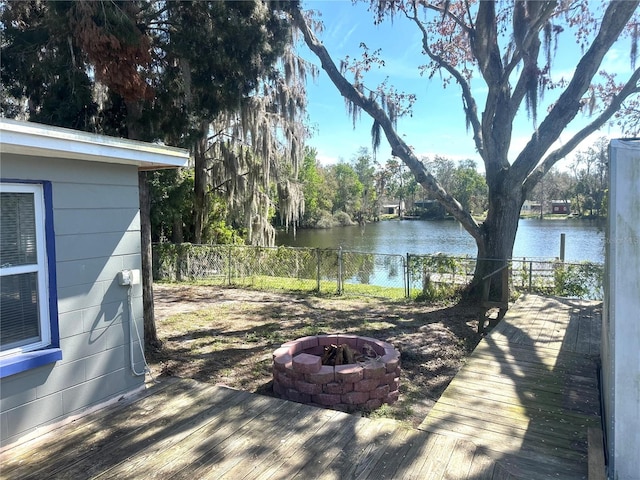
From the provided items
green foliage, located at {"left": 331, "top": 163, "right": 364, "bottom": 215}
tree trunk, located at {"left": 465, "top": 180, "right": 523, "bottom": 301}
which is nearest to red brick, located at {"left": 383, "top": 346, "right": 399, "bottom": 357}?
tree trunk, located at {"left": 465, "top": 180, "right": 523, "bottom": 301}

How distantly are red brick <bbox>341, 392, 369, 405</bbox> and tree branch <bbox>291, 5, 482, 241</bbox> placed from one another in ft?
16.4

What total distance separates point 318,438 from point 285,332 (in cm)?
366

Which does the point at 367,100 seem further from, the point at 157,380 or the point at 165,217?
the point at 165,217

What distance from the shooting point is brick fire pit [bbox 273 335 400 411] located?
3.71 meters

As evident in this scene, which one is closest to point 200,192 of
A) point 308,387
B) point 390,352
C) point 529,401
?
point 390,352

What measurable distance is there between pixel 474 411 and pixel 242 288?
802 centimetres

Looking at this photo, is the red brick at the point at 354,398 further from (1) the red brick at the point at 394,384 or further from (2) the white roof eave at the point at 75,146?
(2) the white roof eave at the point at 75,146

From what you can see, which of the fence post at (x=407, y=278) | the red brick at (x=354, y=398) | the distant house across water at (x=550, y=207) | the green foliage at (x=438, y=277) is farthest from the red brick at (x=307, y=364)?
the distant house across water at (x=550, y=207)

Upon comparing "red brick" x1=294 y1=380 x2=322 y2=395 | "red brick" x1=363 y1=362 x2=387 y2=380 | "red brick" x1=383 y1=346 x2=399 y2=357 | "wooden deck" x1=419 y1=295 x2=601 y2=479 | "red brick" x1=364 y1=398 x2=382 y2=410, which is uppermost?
"red brick" x1=383 y1=346 x2=399 y2=357

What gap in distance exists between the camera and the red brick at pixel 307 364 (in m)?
3.73

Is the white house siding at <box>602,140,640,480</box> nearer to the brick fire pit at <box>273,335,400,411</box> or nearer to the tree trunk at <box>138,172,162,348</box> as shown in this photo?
the brick fire pit at <box>273,335,400,411</box>

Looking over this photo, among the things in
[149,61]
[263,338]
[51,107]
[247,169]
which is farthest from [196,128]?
[247,169]

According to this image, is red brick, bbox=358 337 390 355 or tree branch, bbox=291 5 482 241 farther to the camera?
tree branch, bbox=291 5 482 241

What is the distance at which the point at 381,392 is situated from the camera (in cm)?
388
